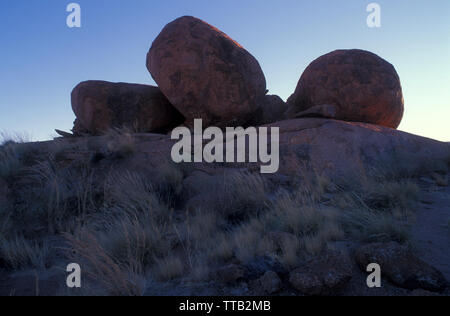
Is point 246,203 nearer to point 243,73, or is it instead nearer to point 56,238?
point 56,238

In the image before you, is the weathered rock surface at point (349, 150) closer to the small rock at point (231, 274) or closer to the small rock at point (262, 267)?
the small rock at point (262, 267)

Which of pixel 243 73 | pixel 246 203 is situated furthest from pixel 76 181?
pixel 243 73

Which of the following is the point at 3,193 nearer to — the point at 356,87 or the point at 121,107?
the point at 121,107

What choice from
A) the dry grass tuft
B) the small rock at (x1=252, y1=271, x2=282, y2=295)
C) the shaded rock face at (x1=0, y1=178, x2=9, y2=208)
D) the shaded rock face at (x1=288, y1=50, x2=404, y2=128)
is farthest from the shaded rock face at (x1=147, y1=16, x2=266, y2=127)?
the small rock at (x1=252, y1=271, x2=282, y2=295)

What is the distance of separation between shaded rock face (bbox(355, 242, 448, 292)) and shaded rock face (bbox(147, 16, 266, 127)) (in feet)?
19.5

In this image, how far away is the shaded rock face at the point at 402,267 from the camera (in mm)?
2227

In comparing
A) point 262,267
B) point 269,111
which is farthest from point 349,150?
point 262,267

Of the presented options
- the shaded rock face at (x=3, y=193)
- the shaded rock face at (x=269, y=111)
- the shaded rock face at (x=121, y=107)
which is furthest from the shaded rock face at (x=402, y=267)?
the shaded rock face at (x=121, y=107)

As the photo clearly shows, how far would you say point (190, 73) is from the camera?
7680 millimetres

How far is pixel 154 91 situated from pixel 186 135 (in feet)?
8.61

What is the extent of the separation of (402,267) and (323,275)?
63cm

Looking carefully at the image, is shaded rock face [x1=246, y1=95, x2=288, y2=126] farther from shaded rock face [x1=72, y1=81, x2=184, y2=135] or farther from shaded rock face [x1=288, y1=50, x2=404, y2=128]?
shaded rock face [x1=72, y1=81, x2=184, y2=135]

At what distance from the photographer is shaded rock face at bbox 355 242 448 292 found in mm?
2227

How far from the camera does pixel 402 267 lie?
2350 millimetres
